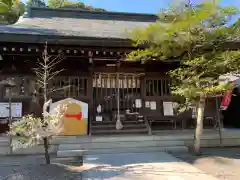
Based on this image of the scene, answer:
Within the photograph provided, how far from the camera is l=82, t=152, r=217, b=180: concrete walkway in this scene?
430 cm

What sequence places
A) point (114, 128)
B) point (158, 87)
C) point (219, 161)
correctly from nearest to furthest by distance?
1. point (219, 161)
2. point (114, 128)
3. point (158, 87)

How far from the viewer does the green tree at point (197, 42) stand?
534 cm

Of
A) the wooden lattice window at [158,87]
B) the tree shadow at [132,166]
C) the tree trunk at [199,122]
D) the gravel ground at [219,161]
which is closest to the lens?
the tree shadow at [132,166]

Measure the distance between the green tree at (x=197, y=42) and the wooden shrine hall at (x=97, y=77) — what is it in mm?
1517

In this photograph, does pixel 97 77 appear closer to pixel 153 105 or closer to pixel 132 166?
pixel 153 105

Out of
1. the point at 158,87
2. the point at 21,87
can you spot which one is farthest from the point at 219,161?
the point at 21,87

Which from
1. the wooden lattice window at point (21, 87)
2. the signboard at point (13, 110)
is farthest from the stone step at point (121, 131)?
the wooden lattice window at point (21, 87)

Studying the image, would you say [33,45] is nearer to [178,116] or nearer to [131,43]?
[131,43]

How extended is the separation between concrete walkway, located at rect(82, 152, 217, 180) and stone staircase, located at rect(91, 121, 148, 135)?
1.29 meters

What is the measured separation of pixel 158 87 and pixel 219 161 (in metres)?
3.53

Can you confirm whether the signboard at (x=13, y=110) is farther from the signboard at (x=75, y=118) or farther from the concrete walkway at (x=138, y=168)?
the concrete walkway at (x=138, y=168)

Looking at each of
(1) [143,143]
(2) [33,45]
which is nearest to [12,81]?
(2) [33,45]

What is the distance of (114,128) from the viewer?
7.40 metres

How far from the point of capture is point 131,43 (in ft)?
22.9
